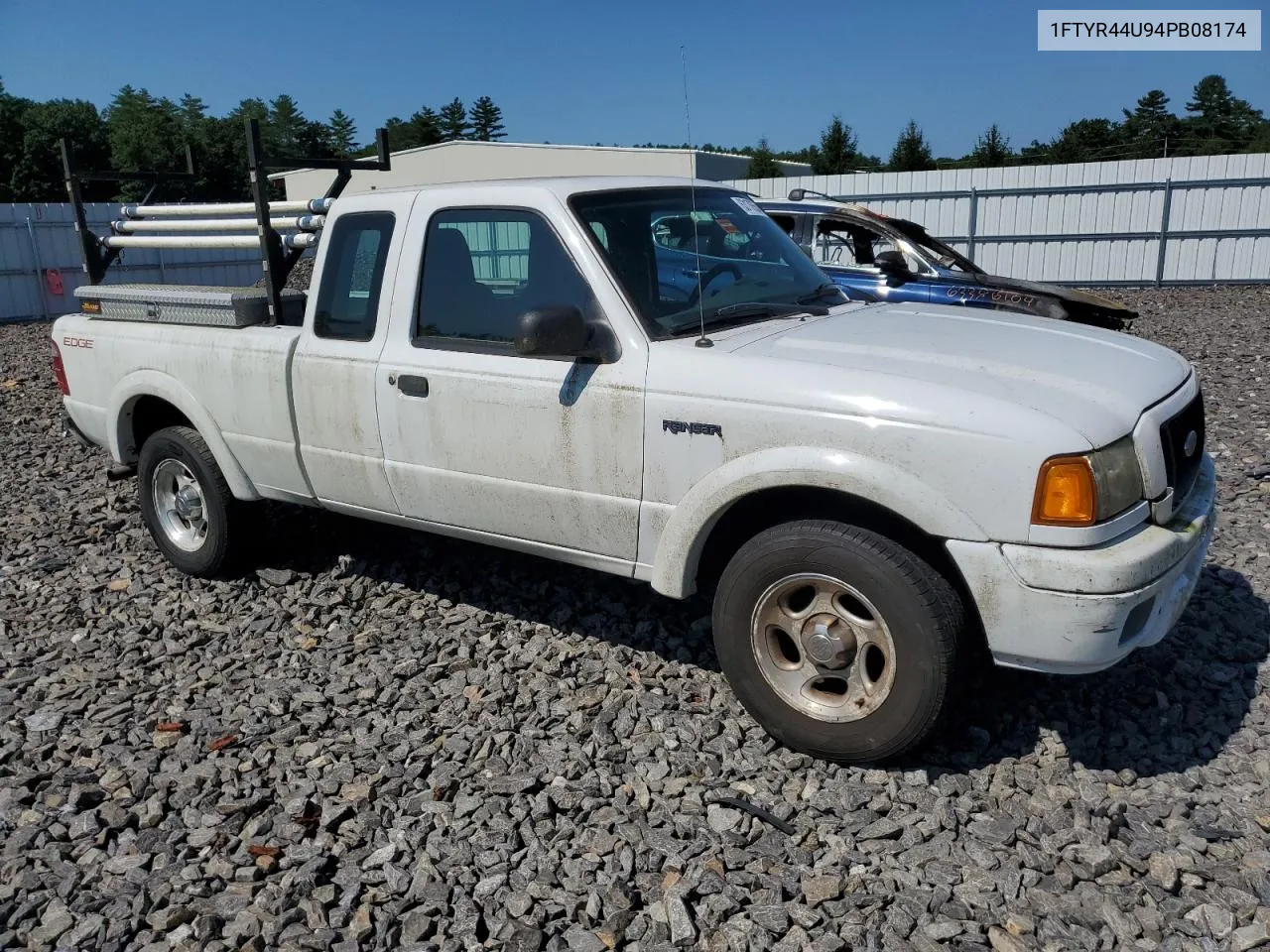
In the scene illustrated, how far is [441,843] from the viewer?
3252 millimetres

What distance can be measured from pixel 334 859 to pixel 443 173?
33.6 metres

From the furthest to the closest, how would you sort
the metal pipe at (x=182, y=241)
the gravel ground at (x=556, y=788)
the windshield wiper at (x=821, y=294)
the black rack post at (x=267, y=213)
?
1. the metal pipe at (x=182, y=241)
2. the black rack post at (x=267, y=213)
3. the windshield wiper at (x=821, y=294)
4. the gravel ground at (x=556, y=788)

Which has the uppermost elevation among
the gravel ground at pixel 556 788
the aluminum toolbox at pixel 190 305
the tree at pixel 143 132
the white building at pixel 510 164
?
the tree at pixel 143 132

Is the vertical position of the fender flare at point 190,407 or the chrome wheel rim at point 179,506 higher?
the fender flare at point 190,407

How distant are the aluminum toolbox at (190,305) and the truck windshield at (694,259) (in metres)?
1.92

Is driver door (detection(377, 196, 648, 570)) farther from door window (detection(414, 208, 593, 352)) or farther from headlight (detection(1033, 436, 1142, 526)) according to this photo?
headlight (detection(1033, 436, 1142, 526))

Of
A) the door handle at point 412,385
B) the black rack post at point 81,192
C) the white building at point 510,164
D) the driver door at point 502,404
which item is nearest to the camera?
the driver door at point 502,404

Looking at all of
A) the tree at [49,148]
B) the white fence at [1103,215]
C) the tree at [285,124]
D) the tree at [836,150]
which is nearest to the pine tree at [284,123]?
the tree at [285,124]

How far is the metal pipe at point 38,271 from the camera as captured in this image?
757 inches

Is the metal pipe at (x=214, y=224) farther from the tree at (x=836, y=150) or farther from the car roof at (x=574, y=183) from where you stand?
the tree at (x=836, y=150)

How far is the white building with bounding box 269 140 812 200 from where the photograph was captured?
2939cm

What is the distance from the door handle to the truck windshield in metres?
0.94

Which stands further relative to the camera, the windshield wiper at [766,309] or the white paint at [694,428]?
the windshield wiper at [766,309]

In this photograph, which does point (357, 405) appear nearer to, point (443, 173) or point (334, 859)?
point (334, 859)
